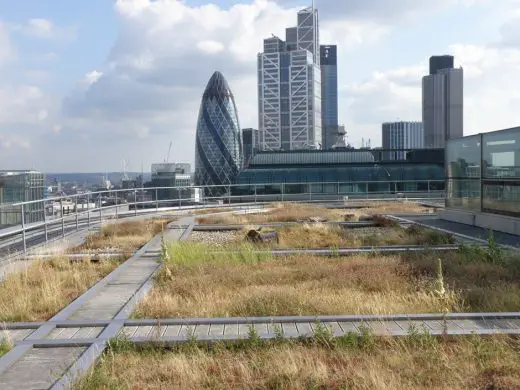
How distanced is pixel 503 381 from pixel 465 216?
1623cm

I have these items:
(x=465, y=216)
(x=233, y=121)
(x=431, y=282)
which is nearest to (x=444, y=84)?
(x=233, y=121)

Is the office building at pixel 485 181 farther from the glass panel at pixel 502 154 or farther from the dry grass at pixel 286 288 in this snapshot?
the dry grass at pixel 286 288

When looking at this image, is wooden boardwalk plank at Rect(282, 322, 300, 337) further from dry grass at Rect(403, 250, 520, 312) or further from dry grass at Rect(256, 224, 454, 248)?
dry grass at Rect(256, 224, 454, 248)

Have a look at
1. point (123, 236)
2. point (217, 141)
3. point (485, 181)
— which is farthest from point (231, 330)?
point (217, 141)

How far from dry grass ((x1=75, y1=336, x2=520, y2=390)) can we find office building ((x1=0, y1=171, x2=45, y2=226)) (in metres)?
9.19

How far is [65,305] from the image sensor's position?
8383mm

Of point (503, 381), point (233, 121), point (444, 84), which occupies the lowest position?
point (503, 381)

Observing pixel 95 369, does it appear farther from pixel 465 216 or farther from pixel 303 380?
pixel 465 216

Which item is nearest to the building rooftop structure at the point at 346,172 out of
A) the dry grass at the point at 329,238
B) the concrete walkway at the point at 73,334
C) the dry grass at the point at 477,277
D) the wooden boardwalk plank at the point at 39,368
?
the dry grass at the point at 329,238

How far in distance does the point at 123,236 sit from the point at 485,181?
1151 centimetres

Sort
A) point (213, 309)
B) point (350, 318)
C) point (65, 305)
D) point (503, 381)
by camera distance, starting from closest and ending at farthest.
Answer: point (503, 381), point (350, 318), point (213, 309), point (65, 305)

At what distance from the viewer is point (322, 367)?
5453mm

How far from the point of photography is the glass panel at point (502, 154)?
17219 millimetres

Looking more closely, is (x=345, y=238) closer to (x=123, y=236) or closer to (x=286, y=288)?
(x=123, y=236)
